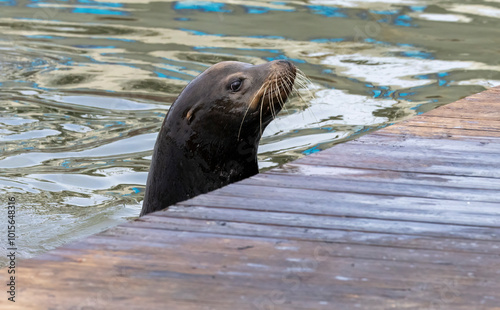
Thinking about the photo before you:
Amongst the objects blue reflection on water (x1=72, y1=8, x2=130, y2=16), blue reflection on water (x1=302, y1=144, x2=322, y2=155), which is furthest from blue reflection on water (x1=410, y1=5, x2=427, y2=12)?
blue reflection on water (x1=302, y1=144, x2=322, y2=155)

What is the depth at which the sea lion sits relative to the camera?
14.3ft

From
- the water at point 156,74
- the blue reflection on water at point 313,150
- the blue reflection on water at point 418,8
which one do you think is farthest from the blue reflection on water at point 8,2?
the blue reflection on water at point 313,150

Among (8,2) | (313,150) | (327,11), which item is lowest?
(313,150)

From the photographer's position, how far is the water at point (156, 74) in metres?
6.09

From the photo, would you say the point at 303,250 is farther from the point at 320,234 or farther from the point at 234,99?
the point at 234,99

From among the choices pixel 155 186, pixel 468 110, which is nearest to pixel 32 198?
pixel 155 186

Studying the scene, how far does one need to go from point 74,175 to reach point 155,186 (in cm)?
195

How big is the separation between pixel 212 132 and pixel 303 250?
1.91 m

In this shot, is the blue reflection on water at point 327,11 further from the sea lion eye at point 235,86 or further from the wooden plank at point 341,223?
the wooden plank at point 341,223

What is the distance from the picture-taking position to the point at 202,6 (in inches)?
473

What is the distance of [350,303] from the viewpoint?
222 centimetres

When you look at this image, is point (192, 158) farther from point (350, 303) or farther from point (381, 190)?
point (350, 303)

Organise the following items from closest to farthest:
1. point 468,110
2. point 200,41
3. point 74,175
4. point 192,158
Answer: point 192,158 < point 468,110 < point 74,175 < point 200,41

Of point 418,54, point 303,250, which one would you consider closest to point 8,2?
point 418,54
